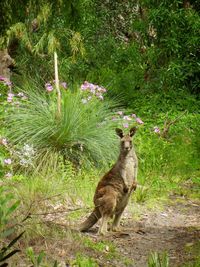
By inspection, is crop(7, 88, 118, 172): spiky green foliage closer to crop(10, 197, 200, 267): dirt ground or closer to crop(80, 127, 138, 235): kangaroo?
crop(10, 197, 200, 267): dirt ground

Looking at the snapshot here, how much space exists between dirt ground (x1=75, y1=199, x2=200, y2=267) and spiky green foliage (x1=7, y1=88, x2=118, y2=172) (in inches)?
59.3

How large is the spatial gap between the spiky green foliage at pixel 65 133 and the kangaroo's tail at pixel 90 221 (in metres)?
2.46

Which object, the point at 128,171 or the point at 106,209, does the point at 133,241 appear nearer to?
the point at 106,209

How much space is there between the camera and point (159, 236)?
784 centimetres

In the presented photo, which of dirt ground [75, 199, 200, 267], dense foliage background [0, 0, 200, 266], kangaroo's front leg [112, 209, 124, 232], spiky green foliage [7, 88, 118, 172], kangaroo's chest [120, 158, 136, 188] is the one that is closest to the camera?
dirt ground [75, 199, 200, 267]

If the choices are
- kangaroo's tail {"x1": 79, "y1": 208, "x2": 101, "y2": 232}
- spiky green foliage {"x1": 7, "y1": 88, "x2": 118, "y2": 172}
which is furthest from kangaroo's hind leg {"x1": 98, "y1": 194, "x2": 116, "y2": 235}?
spiky green foliage {"x1": 7, "y1": 88, "x2": 118, "y2": 172}

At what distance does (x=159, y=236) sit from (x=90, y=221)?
885mm

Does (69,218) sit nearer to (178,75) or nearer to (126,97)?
(178,75)

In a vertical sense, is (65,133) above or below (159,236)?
above

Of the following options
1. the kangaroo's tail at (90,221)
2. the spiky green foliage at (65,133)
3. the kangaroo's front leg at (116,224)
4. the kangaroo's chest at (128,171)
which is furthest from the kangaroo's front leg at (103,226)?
the spiky green foliage at (65,133)

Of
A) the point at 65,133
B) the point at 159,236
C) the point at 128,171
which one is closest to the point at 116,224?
the point at 159,236

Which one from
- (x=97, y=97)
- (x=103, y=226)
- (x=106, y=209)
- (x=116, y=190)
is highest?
(x=97, y=97)

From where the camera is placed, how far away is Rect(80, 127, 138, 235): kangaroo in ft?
24.1

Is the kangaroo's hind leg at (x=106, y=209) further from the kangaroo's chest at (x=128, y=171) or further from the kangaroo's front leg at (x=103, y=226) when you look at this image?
the kangaroo's chest at (x=128, y=171)
